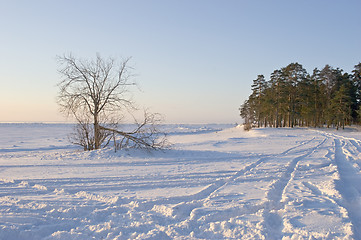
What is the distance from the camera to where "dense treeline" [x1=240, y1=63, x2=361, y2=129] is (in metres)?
39.5

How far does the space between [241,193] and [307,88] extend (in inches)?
1605

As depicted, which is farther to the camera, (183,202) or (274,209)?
(183,202)

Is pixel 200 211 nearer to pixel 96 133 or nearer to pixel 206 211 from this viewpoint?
pixel 206 211

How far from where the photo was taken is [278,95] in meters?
40.1

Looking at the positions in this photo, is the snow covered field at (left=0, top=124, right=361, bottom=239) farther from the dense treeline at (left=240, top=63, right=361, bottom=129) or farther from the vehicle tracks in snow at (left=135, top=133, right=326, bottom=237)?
the dense treeline at (left=240, top=63, right=361, bottom=129)

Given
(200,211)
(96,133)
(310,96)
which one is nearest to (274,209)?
(200,211)

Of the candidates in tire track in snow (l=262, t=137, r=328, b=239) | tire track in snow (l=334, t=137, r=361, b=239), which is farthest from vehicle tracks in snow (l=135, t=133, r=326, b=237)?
tire track in snow (l=334, t=137, r=361, b=239)

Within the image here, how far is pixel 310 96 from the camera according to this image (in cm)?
4228

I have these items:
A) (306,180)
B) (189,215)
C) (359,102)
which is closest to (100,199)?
(189,215)

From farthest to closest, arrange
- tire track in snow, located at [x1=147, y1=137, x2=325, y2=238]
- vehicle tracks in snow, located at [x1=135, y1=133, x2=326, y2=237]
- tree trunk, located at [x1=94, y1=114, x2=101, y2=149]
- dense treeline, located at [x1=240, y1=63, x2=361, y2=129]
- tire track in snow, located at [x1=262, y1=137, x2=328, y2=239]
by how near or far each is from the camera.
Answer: dense treeline, located at [x1=240, y1=63, x2=361, y2=129] < tree trunk, located at [x1=94, y1=114, x2=101, y2=149] < tire track in snow, located at [x1=147, y1=137, x2=325, y2=238] < vehicle tracks in snow, located at [x1=135, y1=133, x2=326, y2=237] < tire track in snow, located at [x1=262, y1=137, x2=328, y2=239]

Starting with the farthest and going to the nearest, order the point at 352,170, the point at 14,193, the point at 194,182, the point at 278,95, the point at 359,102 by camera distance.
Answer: the point at 359,102
the point at 278,95
the point at 352,170
the point at 194,182
the point at 14,193

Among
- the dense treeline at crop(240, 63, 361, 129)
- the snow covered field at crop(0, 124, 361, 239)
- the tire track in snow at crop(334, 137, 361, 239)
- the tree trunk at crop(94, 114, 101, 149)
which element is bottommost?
the snow covered field at crop(0, 124, 361, 239)

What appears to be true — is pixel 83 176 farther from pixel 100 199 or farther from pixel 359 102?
pixel 359 102

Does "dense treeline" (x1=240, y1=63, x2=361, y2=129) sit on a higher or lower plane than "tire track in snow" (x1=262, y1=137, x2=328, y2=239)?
higher
